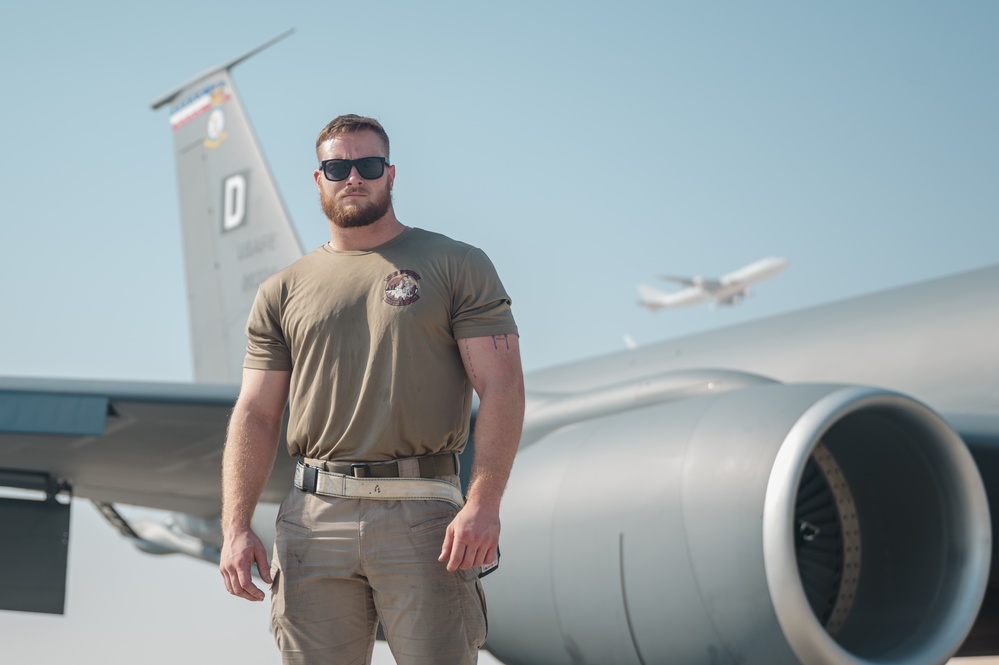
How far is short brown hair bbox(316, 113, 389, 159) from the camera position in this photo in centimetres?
213

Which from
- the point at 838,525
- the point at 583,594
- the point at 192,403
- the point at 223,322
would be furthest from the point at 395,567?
the point at 223,322

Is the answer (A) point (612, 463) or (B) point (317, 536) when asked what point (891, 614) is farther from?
(B) point (317, 536)

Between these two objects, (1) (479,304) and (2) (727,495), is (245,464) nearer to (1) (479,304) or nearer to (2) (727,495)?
(1) (479,304)

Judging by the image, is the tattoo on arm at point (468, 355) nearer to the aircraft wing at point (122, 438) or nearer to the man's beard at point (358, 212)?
the man's beard at point (358, 212)

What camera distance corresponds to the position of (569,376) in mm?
8008

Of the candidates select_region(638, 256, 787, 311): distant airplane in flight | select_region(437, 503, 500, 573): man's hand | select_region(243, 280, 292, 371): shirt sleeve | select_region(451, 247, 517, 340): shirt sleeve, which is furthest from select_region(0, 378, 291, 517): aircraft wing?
select_region(638, 256, 787, 311): distant airplane in flight

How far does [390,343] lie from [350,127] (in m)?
0.42

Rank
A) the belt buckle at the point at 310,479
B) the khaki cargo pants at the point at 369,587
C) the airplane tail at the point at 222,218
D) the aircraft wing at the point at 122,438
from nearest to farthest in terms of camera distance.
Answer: the khaki cargo pants at the point at 369,587, the belt buckle at the point at 310,479, the aircraft wing at the point at 122,438, the airplane tail at the point at 222,218

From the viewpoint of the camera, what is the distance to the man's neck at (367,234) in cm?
218

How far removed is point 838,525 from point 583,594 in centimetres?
104

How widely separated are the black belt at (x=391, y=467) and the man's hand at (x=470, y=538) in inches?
6.8

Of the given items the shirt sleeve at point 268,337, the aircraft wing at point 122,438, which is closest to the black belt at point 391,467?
the shirt sleeve at point 268,337

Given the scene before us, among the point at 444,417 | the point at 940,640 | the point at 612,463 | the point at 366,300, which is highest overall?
the point at 366,300

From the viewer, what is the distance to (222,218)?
28.9 ft
